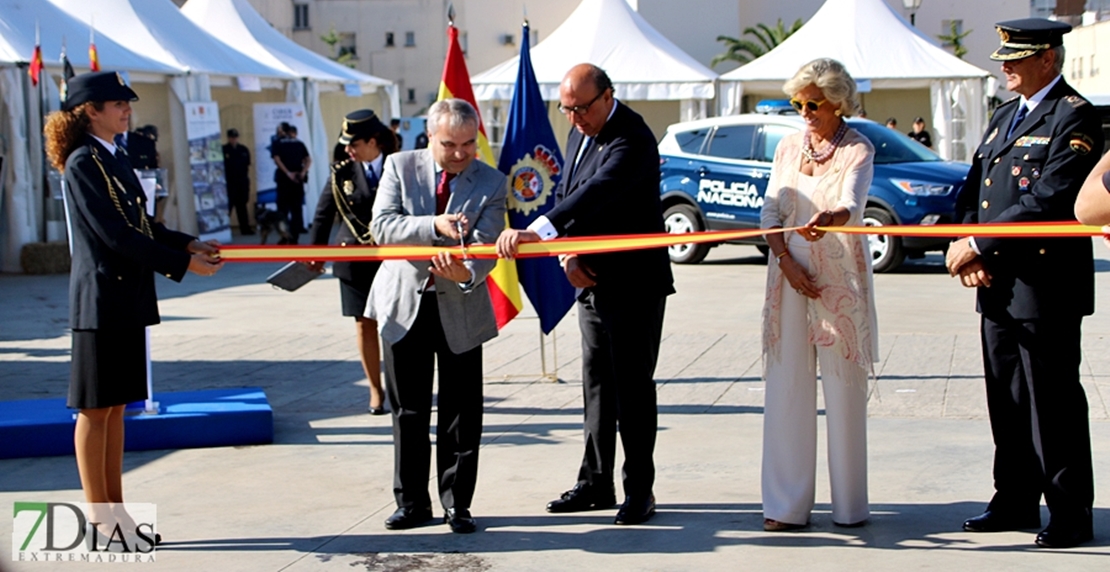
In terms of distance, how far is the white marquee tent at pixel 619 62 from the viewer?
1027 inches

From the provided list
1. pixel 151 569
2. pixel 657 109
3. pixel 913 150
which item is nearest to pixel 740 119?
pixel 913 150

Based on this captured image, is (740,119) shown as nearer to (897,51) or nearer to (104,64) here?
(104,64)

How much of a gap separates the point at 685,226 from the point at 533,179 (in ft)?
27.6

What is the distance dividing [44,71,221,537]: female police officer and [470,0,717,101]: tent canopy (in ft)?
69.2

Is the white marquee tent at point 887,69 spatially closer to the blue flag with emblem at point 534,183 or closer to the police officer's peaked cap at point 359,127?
the blue flag with emblem at point 534,183

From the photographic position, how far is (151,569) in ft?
16.3

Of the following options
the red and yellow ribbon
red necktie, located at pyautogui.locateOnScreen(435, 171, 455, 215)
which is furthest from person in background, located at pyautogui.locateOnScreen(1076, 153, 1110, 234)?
red necktie, located at pyautogui.locateOnScreen(435, 171, 455, 215)

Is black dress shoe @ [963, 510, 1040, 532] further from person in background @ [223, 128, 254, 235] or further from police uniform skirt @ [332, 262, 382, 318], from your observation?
person in background @ [223, 128, 254, 235]

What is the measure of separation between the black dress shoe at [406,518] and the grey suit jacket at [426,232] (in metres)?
0.74

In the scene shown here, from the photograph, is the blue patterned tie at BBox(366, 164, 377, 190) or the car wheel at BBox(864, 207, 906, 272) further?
the car wheel at BBox(864, 207, 906, 272)

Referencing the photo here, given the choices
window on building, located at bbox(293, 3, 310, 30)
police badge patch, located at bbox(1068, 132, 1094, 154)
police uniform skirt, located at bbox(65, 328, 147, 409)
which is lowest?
police uniform skirt, located at bbox(65, 328, 147, 409)

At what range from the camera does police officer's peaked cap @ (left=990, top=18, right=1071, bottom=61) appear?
494 cm

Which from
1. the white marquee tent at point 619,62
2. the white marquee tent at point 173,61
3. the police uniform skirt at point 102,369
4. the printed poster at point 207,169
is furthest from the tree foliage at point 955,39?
the police uniform skirt at point 102,369

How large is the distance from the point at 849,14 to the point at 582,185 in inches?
904
